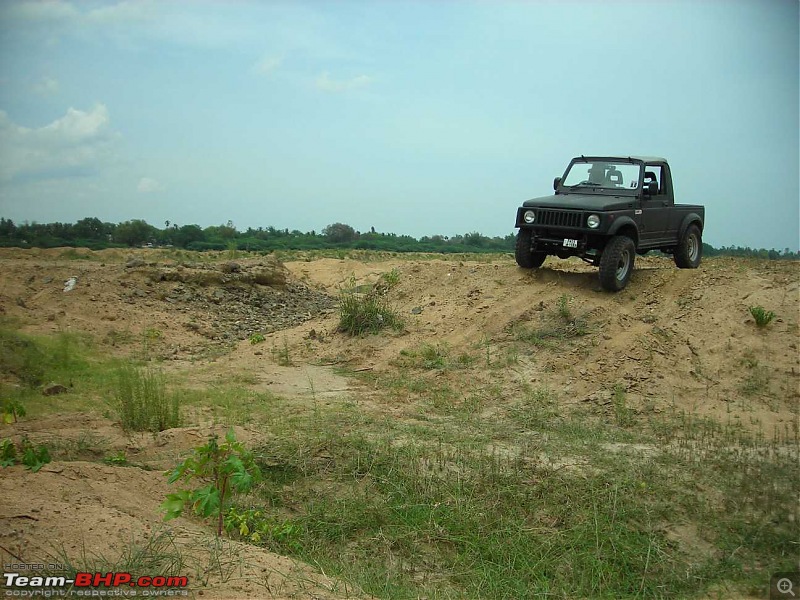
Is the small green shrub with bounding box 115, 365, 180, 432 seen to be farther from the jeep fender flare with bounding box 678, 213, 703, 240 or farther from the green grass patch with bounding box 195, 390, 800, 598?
the jeep fender flare with bounding box 678, 213, 703, 240

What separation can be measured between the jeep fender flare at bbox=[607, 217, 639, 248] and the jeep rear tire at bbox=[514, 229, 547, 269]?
1456 millimetres

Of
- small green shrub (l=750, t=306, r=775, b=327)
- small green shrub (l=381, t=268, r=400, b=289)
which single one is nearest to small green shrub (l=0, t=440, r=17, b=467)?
small green shrub (l=750, t=306, r=775, b=327)

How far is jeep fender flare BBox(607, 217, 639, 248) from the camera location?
1006 centimetres

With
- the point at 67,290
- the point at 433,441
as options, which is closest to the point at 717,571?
the point at 433,441

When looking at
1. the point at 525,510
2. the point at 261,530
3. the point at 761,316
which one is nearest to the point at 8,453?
the point at 261,530

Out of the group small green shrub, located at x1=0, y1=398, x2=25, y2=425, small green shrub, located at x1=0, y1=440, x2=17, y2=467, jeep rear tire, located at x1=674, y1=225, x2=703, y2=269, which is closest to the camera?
small green shrub, located at x1=0, y1=440, x2=17, y2=467

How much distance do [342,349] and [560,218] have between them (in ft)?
13.2

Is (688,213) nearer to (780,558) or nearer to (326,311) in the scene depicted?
(326,311)

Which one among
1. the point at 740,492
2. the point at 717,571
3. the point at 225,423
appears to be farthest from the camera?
the point at 225,423

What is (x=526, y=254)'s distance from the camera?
11609 mm

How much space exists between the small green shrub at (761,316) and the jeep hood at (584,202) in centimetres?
240

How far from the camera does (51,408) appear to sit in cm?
733

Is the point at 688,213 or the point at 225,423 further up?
the point at 688,213

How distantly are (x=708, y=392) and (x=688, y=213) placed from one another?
16.1 ft
